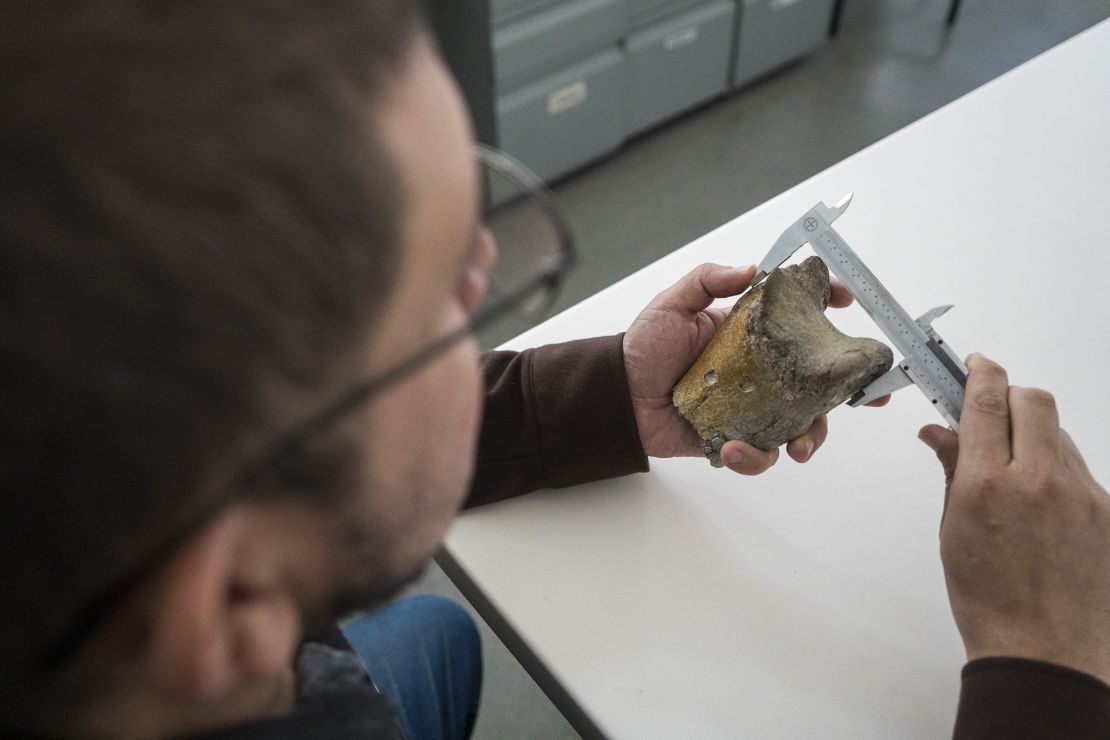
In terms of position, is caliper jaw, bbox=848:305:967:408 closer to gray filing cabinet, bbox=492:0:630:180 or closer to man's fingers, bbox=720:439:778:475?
man's fingers, bbox=720:439:778:475

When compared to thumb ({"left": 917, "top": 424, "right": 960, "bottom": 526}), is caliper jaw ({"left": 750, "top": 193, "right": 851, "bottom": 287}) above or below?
above

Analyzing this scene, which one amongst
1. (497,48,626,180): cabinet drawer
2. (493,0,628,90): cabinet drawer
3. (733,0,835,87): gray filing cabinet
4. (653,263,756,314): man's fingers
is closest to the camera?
(653,263,756,314): man's fingers

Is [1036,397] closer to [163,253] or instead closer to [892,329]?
[892,329]

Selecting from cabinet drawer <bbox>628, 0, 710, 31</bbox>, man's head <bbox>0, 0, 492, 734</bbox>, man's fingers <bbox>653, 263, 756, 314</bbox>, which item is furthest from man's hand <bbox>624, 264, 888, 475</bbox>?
cabinet drawer <bbox>628, 0, 710, 31</bbox>

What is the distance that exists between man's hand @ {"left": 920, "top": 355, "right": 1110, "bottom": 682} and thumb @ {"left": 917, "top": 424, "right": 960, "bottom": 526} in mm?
75

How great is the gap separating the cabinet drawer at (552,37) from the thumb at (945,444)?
1.67 m

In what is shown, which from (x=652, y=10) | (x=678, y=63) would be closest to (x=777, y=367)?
(x=652, y=10)

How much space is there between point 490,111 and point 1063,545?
190 cm

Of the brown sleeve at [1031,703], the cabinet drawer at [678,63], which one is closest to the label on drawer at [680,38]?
the cabinet drawer at [678,63]

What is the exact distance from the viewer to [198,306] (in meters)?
0.45

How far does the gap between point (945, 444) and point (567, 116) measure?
73.0 inches

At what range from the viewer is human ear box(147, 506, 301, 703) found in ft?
1.65

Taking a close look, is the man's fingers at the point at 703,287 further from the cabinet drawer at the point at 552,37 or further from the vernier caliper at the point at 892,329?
the cabinet drawer at the point at 552,37

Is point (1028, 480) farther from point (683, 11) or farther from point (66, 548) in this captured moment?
point (683, 11)
